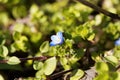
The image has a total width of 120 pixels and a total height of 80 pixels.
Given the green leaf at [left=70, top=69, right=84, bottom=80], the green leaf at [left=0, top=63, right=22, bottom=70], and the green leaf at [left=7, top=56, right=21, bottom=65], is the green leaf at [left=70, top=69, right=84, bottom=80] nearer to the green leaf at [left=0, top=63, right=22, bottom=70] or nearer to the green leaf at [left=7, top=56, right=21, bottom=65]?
the green leaf at [left=7, top=56, right=21, bottom=65]

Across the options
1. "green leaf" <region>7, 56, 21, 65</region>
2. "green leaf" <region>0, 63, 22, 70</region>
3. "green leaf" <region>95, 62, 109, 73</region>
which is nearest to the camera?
"green leaf" <region>95, 62, 109, 73</region>

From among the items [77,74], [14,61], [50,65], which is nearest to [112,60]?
[77,74]

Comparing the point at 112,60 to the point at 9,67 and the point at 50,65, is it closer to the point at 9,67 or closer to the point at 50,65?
the point at 50,65

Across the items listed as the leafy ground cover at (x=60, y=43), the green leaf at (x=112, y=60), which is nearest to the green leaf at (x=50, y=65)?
the leafy ground cover at (x=60, y=43)

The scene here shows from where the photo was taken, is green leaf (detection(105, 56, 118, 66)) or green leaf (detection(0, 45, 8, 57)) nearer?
green leaf (detection(105, 56, 118, 66))

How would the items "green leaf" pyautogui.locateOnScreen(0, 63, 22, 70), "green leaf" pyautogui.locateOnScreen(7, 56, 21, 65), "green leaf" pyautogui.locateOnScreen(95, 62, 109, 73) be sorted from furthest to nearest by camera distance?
"green leaf" pyautogui.locateOnScreen(0, 63, 22, 70) < "green leaf" pyautogui.locateOnScreen(7, 56, 21, 65) < "green leaf" pyautogui.locateOnScreen(95, 62, 109, 73)

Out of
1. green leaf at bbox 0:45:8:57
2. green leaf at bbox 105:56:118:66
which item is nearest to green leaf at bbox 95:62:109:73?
green leaf at bbox 105:56:118:66

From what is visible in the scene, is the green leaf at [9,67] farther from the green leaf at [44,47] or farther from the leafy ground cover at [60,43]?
the green leaf at [44,47]
